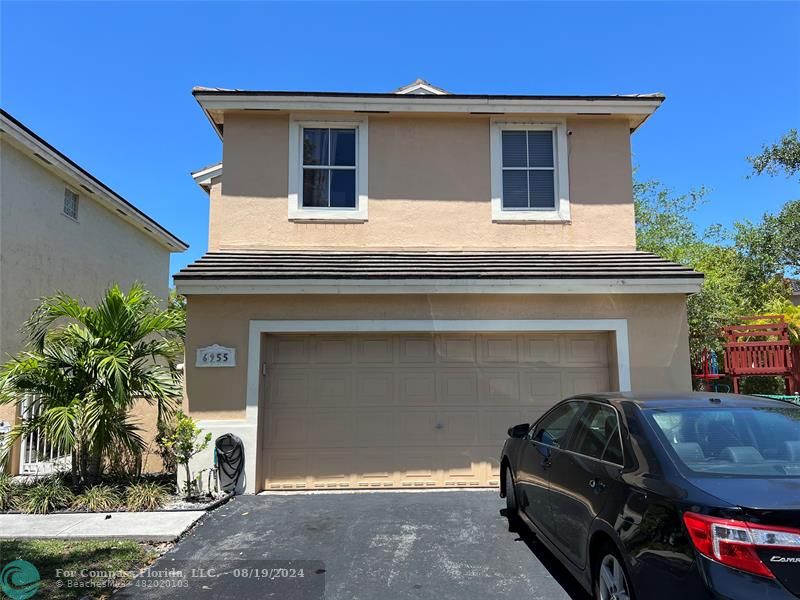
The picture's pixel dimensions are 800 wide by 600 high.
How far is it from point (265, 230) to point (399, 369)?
3212 mm

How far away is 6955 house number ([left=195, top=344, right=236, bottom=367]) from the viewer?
25.3 feet

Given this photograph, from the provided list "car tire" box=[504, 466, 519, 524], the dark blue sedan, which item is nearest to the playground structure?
"car tire" box=[504, 466, 519, 524]

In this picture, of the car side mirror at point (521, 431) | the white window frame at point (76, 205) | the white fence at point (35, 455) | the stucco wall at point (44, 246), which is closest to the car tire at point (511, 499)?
the car side mirror at point (521, 431)

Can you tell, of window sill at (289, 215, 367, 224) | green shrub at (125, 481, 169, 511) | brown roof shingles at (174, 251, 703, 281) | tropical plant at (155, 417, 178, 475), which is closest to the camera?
green shrub at (125, 481, 169, 511)

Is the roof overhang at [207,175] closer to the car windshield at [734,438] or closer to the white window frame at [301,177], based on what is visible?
the white window frame at [301,177]

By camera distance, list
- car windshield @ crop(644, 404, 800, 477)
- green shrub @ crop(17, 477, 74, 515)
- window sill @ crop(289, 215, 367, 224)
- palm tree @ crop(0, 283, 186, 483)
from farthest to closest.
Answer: window sill @ crop(289, 215, 367, 224) → palm tree @ crop(0, 283, 186, 483) → green shrub @ crop(17, 477, 74, 515) → car windshield @ crop(644, 404, 800, 477)

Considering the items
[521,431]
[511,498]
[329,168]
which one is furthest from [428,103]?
[511,498]

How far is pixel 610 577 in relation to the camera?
3.37 m

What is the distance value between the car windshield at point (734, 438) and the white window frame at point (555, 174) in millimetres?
5751

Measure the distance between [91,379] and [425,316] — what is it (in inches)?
182

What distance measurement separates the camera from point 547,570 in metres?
4.65

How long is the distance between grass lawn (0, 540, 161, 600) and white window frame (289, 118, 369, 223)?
5.37 meters

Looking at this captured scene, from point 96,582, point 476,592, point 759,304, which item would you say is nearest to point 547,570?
point 476,592

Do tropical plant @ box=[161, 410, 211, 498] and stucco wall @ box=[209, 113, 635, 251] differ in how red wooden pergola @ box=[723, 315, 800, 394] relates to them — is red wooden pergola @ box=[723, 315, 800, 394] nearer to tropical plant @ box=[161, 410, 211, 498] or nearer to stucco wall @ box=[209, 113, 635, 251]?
stucco wall @ box=[209, 113, 635, 251]
